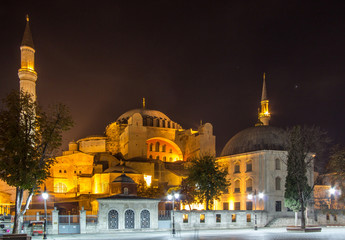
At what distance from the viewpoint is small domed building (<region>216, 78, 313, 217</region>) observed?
5131 cm

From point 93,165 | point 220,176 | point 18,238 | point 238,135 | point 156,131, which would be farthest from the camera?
point 156,131

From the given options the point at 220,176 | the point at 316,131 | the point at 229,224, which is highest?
the point at 316,131

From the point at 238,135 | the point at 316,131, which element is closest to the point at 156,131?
the point at 238,135

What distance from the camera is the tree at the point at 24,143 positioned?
25266mm

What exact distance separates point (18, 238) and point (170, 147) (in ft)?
193

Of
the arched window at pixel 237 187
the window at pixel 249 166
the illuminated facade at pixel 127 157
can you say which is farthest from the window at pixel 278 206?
the illuminated facade at pixel 127 157

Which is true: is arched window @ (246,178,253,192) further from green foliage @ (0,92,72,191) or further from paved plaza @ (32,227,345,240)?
green foliage @ (0,92,72,191)

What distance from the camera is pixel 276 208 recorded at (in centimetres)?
5106

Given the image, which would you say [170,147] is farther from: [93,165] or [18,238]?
[18,238]

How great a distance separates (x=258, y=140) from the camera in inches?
2154

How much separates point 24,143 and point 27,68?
31747mm

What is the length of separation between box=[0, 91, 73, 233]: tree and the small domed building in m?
29.2

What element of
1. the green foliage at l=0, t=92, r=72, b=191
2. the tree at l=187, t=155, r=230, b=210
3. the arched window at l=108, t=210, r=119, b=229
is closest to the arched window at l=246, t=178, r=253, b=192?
the tree at l=187, t=155, r=230, b=210

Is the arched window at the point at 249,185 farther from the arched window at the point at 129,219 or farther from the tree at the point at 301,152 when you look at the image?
the arched window at the point at 129,219
